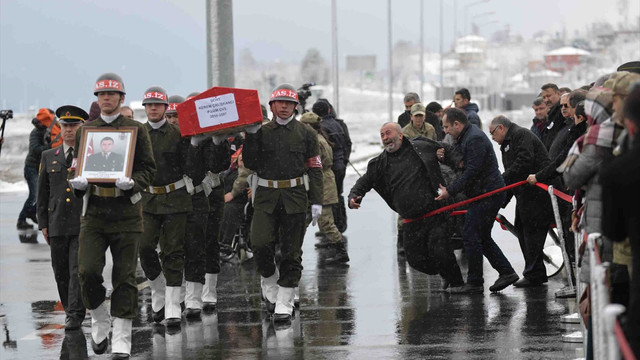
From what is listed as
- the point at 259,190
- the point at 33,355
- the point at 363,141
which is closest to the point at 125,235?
the point at 33,355

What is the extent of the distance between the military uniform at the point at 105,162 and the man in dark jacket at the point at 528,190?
4.40 metres

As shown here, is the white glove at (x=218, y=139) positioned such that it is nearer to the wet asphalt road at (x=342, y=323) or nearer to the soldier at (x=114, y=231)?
the soldier at (x=114, y=231)

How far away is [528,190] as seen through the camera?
1228 cm

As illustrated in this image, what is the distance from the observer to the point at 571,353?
8.92m

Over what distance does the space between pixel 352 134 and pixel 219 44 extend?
59.8 metres

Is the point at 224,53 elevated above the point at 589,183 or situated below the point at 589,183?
above

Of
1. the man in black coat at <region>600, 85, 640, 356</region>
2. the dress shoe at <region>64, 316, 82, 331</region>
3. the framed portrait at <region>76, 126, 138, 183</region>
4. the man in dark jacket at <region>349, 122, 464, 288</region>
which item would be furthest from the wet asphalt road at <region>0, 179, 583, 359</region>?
the man in black coat at <region>600, 85, 640, 356</region>

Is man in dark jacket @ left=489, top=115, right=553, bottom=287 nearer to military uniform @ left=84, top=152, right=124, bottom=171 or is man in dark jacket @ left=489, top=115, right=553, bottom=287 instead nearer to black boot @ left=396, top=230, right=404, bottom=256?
black boot @ left=396, top=230, right=404, bottom=256

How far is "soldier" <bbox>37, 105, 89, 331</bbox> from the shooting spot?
10.7 metres

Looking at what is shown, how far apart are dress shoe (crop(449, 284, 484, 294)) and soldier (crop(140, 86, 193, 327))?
2.86 metres

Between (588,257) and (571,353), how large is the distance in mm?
2265

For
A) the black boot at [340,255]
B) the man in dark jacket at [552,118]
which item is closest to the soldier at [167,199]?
the man in dark jacket at [552,118]

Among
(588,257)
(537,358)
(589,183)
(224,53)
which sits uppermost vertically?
(224,53)

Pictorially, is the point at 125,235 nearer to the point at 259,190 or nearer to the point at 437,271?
the point at 259,190
